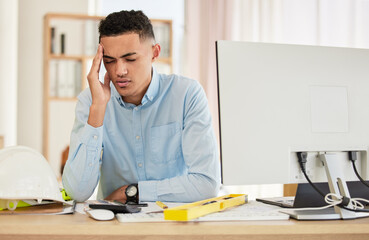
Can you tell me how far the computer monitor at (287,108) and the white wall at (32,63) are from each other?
3489 millimetres

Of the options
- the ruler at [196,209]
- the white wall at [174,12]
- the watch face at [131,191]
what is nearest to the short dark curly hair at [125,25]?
the watch face at [131,191]

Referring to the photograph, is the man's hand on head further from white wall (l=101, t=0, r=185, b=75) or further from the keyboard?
white wall (l=101, t=0, r=185, b=75)

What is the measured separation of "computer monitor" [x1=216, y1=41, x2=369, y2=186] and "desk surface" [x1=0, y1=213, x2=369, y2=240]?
0.15m

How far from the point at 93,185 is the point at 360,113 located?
833 millimetres

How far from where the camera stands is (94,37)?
414 cm

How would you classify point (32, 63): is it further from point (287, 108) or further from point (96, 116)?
point (287, 108)

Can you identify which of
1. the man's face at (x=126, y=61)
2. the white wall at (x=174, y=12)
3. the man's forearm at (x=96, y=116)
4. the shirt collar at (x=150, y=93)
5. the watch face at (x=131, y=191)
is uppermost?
the white wall at (x=174, y=12)

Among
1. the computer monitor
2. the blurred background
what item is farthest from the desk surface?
the blurred background

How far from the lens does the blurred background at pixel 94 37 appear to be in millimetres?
3033

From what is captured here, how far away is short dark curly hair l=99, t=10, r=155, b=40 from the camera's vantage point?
1.52 meters

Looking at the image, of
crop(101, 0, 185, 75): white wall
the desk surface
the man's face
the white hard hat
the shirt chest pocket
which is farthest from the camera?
crop(101, 0, 185, 75): white wall

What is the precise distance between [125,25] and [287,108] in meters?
0.70

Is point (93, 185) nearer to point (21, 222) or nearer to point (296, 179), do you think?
point (21, 222)

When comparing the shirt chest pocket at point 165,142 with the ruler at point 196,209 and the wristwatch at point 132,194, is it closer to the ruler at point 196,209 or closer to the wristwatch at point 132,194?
the wristwatch at point 132,194
